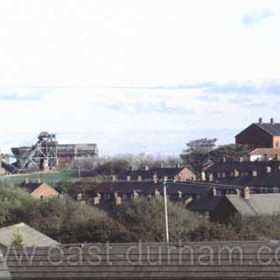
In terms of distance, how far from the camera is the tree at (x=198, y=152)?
105m

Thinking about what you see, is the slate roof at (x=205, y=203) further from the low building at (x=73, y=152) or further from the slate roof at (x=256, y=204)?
the low building at (x=73, y=152)

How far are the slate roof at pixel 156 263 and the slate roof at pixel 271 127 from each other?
293 ft

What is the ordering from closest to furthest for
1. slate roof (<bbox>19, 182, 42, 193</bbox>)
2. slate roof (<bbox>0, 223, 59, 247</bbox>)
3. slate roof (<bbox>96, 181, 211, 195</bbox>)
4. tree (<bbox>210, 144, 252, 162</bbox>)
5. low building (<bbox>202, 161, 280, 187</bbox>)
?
1. slate roof (<bbox>0, 223, 59, 247</bbox>)
2. slate roof (<bbox>96, 181, 211, 195</bbox>)
3. low building (<bbox>202, 161, 280, 187</bbox>)
4. slate roof (<bbox>19, 182, 42, 193</bbox>)
5. tree (<bbox>210, 144, 252, 162</bbox>)

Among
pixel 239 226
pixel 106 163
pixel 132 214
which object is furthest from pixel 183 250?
pixel 106 163

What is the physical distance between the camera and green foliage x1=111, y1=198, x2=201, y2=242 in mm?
38469

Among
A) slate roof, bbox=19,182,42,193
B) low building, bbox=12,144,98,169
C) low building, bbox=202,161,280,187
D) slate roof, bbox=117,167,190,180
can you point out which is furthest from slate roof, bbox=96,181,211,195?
low building, bbox=12,144,98,169

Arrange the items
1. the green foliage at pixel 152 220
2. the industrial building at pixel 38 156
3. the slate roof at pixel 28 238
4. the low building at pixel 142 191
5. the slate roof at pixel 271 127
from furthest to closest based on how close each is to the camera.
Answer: the industrial building at pixel 38 156
the slate roof at pixel 271 127
the low building at pixel 142 191
the green foliage at pixel 152 220
the slate roof at pixel 28 238

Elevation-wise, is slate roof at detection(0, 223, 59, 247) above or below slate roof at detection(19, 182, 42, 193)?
below

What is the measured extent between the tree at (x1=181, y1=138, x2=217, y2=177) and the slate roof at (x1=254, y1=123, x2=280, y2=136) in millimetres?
8333

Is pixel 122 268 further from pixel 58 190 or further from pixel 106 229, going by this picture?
pixel 58 190

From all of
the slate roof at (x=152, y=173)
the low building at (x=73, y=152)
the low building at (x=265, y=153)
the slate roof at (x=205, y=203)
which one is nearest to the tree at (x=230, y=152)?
the low building at (x=265, y=153)

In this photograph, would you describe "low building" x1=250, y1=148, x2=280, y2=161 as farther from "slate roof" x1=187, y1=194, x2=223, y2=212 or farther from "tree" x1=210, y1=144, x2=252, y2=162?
"slate roof" x1=187, y1=194, x2=223, y2=212

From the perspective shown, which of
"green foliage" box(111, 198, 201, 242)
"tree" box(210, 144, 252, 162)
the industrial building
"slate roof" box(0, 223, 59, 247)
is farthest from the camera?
the industrial building

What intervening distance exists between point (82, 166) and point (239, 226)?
8534 centimetres
